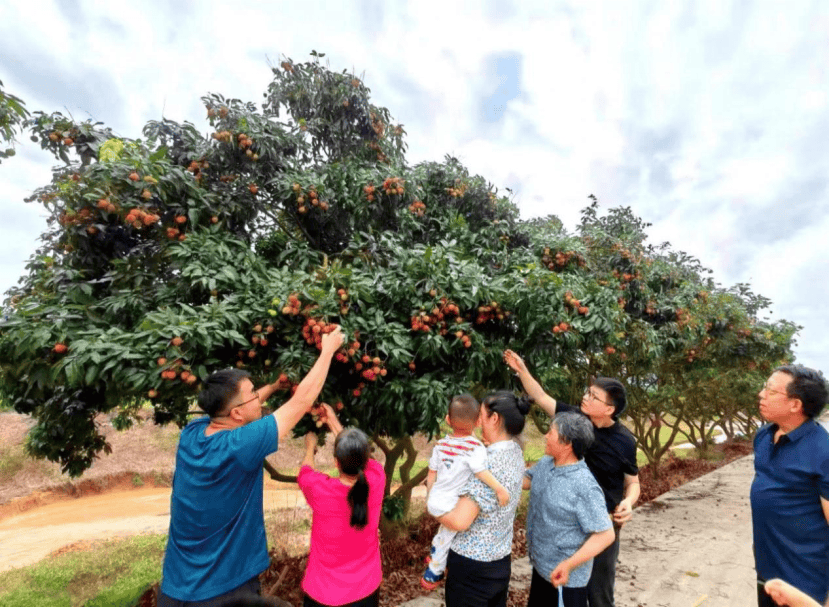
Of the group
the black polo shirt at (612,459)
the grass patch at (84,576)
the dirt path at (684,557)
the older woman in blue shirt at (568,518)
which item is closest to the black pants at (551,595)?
the older woman in blue shirt at (568,518)

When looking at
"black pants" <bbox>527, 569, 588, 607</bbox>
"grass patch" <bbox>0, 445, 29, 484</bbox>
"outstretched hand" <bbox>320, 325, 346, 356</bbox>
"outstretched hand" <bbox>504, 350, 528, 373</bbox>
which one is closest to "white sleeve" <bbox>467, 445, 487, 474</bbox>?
"black pants" <bbox>527, 569, 588, 607</bbox>

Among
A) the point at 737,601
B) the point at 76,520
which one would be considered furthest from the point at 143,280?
the point at 76,520

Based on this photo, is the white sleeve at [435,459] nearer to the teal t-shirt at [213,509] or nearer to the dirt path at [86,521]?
the teal t-shirt at [213,509]

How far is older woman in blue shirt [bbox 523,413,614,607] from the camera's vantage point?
2.07m

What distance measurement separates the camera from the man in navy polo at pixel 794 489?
6.43ft

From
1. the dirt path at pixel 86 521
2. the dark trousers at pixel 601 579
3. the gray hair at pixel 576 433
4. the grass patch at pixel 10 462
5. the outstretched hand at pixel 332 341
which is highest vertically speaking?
the outstretched hand at pixel 332 341

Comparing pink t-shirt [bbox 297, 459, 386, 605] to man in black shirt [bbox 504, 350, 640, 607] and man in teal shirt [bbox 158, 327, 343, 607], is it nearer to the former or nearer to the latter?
man in teal shirt [bbox 158, 327, 343, 607]

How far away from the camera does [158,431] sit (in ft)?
63.0

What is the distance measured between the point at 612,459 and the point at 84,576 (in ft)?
32.6

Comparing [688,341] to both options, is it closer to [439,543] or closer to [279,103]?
[439,543]

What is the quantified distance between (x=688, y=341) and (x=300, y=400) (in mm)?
5475

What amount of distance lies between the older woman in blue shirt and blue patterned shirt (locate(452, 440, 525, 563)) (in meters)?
0.19

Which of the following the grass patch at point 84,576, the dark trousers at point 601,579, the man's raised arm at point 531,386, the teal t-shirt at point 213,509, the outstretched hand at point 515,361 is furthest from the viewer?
the grass patch at point 84,576

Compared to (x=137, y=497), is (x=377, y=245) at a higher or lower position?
higher
